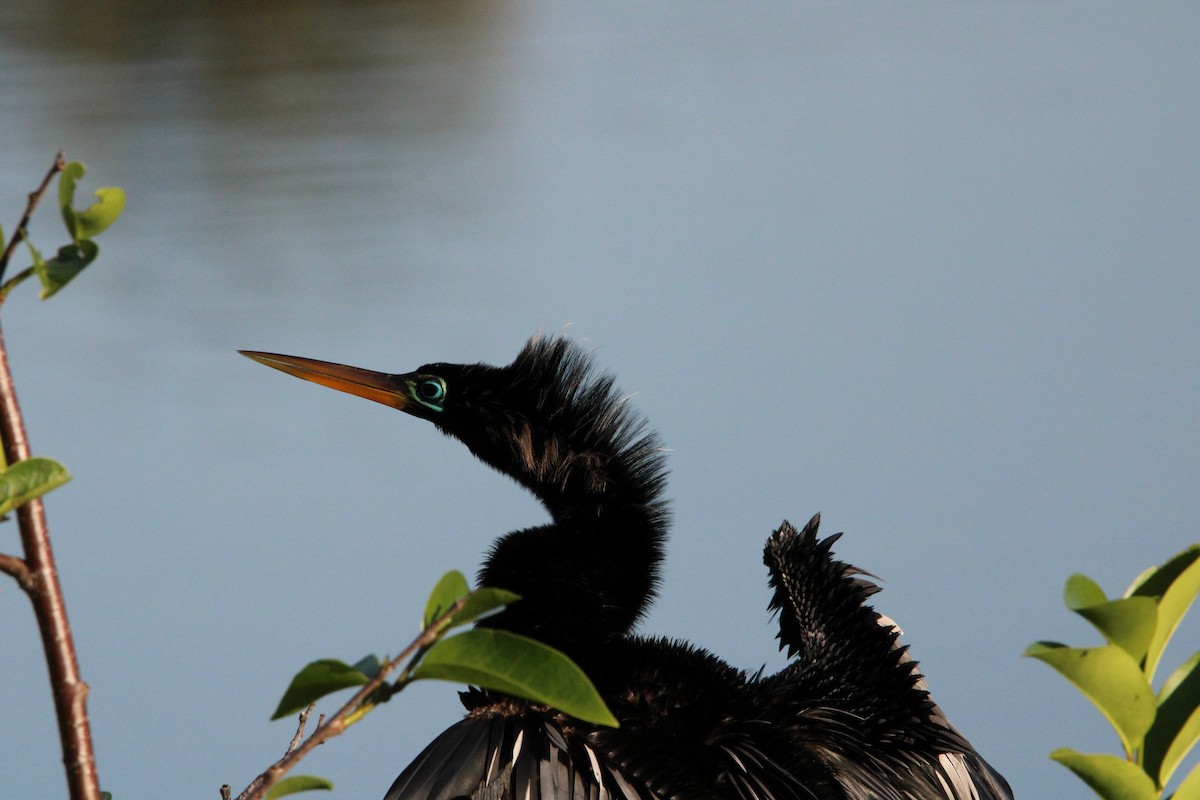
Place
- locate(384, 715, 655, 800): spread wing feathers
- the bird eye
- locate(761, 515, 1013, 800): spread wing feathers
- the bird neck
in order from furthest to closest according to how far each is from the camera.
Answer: the bird eye
the bird neck
locate(761, 515, 1013, 800): spread wing feathers
locate(384, 715, 655, 800): spread wing feathers

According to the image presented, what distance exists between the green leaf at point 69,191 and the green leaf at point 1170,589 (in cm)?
52

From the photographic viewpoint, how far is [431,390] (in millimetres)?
2389

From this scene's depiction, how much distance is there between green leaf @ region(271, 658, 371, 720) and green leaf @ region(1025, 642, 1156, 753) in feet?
0.97

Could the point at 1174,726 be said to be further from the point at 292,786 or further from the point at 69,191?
the point at 69,191

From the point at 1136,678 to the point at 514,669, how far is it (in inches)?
10.7

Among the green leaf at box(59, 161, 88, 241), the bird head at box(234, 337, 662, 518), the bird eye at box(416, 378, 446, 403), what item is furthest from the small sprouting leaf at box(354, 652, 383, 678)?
the bird eye at box(416, 378, 446, 403)

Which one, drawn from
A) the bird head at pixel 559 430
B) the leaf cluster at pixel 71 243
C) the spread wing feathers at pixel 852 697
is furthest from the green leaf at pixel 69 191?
the bird head at pixel 559 430

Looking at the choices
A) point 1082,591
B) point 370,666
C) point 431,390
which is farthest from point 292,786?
point 431,390

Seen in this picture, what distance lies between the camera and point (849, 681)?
6.73ft

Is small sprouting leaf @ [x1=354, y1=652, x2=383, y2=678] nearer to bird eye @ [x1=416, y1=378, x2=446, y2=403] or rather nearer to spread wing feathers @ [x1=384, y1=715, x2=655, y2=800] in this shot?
spread wing feathers @ [x1=384, y1=715, x2=655, y2=800]

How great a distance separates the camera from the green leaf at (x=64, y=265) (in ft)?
1.98

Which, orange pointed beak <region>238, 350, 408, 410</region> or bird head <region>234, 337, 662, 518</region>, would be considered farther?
orange pointed beak <region>238, 350, 408, 410</region>

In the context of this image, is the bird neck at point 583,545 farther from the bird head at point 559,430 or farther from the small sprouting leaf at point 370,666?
the small sprouting leaf at point 370,666

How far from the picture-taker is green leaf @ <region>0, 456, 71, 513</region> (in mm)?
568
